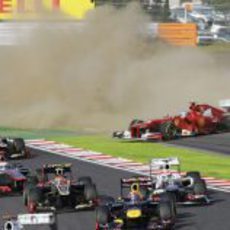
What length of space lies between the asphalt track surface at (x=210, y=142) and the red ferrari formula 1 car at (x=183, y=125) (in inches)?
13.2

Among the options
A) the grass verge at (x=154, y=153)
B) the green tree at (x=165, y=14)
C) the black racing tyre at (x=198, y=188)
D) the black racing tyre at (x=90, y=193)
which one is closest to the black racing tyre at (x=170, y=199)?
the black racing tyre at (x=198, y=188)

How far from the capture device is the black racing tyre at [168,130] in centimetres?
3622

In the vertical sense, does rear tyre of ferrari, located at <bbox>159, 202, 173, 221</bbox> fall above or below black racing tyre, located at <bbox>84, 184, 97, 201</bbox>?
above

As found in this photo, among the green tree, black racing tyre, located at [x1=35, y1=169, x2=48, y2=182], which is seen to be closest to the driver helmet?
black racing tyre, located at [x1=35, y1=169, x2=48, y2=182]

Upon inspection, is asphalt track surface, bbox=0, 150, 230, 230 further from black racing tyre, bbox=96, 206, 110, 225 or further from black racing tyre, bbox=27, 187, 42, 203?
black racing tyre, bbox=96, 206, 110, 225

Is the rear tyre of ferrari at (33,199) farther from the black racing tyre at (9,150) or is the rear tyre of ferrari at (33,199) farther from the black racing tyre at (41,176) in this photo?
the black racing tyre at (9,150)

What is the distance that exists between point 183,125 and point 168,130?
2.62ft

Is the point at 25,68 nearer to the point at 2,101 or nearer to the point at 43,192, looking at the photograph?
the point at 2,101

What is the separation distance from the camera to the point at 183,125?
36.8m

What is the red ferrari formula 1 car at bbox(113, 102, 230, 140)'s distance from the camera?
36188mm

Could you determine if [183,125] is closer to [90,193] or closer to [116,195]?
[116,195]

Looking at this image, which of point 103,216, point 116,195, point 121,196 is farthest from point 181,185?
point 103,216

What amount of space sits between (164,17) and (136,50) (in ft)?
84.4

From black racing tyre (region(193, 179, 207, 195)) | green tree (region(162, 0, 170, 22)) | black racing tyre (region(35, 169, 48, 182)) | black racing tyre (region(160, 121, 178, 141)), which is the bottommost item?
black racing tyre (region(160, 121, 178, 141))
